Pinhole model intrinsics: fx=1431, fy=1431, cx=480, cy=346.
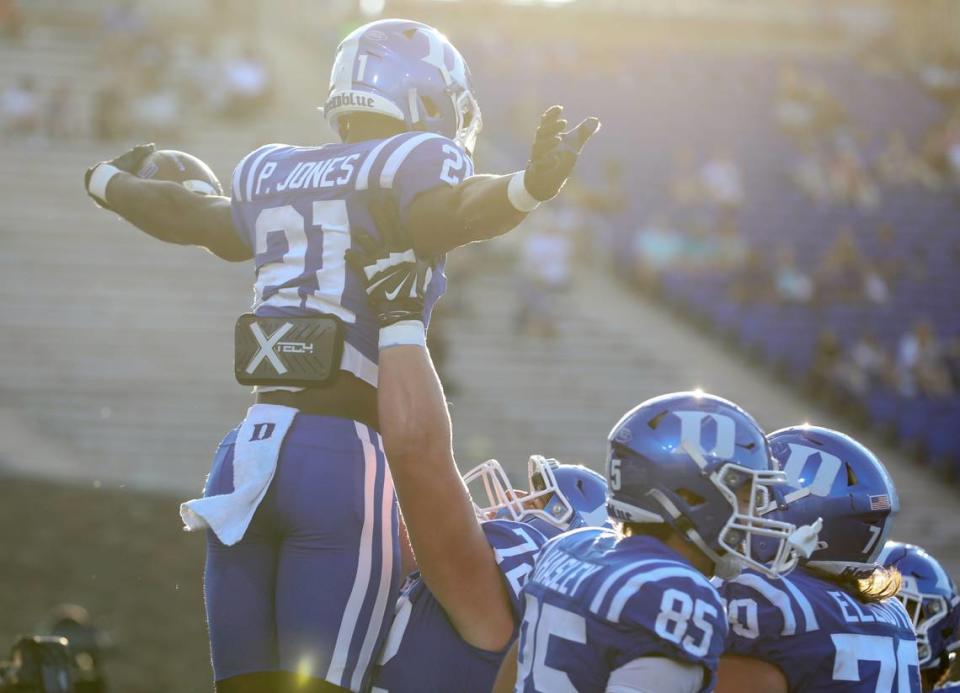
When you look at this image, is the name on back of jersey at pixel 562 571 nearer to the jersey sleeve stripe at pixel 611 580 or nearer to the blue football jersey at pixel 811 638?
the jersey sleeve stripe at pixel 611 580

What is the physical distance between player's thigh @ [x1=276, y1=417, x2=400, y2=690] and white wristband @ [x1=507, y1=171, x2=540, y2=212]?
72 centimetres

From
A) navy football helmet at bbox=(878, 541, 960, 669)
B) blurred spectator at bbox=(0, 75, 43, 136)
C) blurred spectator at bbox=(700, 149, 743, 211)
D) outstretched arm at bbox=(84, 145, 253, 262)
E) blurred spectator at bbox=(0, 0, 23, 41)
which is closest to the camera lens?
outstretched arm at bbox=(84, 145, 253, 262)

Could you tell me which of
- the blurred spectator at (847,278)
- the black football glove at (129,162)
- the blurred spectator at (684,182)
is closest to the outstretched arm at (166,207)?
the black football glove at (129,162)

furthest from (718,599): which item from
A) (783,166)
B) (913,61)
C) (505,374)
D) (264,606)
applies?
(913,61)

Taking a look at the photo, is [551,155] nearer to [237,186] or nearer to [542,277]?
[237,186]

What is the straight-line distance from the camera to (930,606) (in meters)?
4.56

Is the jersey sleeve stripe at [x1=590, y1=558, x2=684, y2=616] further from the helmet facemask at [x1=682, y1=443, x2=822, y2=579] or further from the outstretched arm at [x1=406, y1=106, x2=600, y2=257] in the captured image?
the outstretched arm at [x1=406, y1=106, x2=600, y2=257]

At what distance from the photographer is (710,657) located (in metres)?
2.99

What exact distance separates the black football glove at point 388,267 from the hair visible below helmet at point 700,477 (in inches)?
25.5

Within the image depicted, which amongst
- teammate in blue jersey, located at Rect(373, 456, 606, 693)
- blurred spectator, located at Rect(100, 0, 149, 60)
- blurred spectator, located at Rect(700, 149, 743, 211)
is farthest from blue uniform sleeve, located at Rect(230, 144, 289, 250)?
blurred spectator, located at Rect(700, 149, 743, 211)

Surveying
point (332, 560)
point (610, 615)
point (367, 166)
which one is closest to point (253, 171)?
point (367, 166)

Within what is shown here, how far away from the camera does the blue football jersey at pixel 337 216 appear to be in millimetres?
3578

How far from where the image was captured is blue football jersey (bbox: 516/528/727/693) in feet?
9.71

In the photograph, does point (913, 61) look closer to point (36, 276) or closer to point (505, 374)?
point (505, 374)
